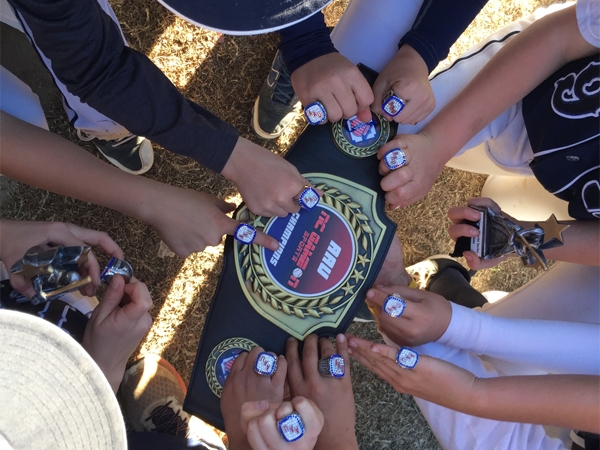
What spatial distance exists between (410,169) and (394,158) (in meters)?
0.05

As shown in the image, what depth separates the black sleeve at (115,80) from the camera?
565mm

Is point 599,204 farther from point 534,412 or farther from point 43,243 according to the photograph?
point 43,243

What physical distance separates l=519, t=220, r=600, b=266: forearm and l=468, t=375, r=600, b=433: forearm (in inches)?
9.7

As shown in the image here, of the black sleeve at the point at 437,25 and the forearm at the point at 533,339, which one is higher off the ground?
the black sleeve at the point at 437,25

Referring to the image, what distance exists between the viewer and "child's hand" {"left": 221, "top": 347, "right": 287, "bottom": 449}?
2.45ft

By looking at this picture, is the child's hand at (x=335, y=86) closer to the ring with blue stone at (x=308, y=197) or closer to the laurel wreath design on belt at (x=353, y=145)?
the laurel wreath design on belt at (x=353, y=145)

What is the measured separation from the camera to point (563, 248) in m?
0.89

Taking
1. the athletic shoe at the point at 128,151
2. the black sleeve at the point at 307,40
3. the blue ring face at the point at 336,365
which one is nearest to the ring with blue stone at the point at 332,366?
the blue ring face at the point at 336,365

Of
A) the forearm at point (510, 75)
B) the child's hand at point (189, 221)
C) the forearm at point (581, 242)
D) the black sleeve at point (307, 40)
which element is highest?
the forearm at point (510, 75)

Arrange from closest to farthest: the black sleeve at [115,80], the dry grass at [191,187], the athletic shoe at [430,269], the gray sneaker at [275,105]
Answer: the black sleeve at [115,80], the gray sneaker at [275,105], the dry grass at [191,187], the athletic shoe at [430,269]

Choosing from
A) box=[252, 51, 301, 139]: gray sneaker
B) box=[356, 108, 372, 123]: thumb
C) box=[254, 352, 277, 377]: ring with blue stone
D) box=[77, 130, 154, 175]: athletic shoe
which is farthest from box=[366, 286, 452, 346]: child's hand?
box=[77, 130, 154, 175]: athletic shoe

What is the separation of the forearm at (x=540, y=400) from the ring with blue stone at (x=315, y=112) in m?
0.60

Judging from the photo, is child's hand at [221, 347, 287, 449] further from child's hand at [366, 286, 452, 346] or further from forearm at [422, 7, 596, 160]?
forearm at [422, 7, 596, 160]

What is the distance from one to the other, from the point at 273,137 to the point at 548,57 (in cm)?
74
